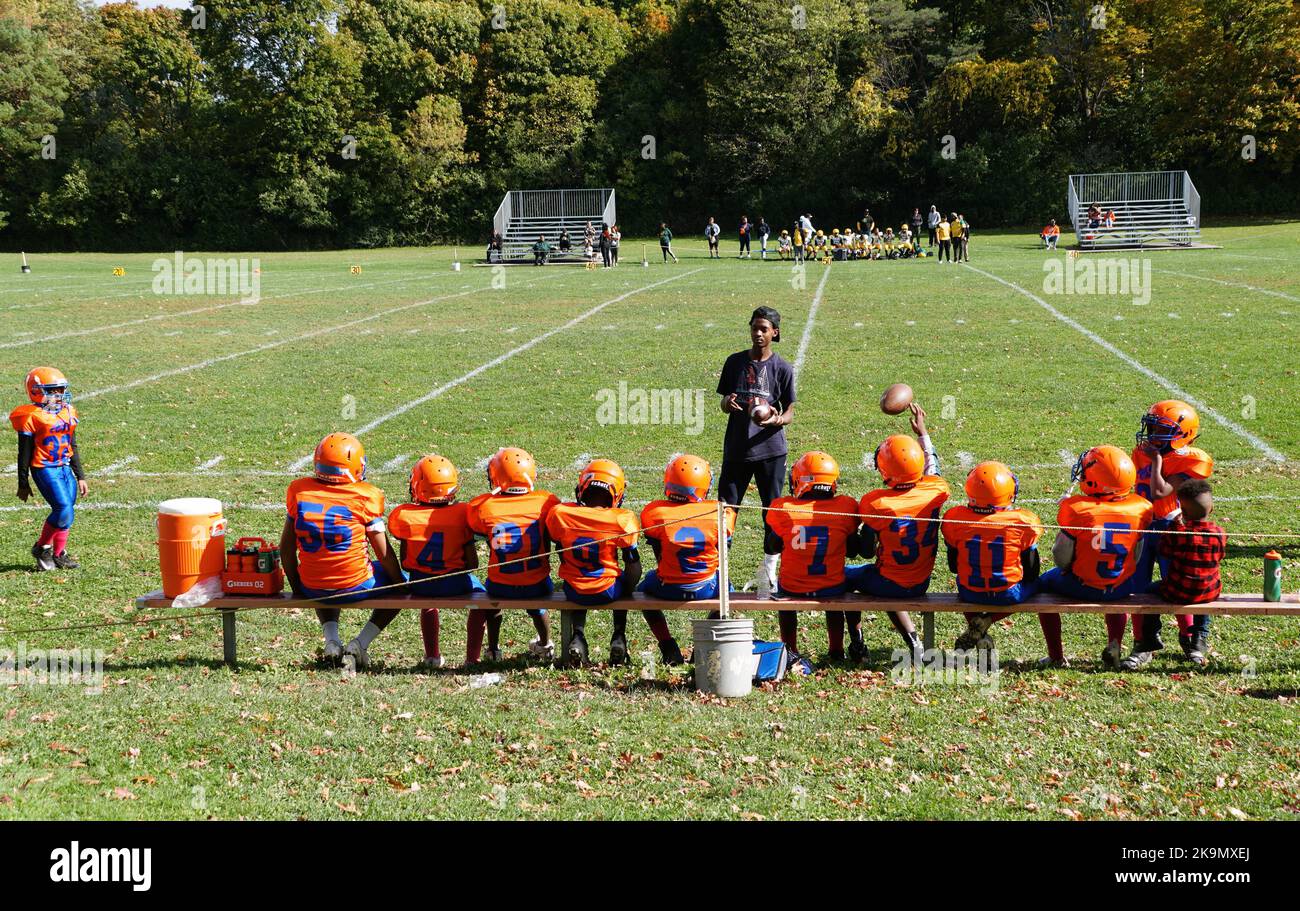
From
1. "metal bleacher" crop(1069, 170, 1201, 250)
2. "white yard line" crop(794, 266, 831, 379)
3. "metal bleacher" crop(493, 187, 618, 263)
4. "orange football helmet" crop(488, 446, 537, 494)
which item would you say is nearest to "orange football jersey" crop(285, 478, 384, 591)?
"orange football helmet" crop(488, 446, 537, 494)

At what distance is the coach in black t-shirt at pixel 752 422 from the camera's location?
8.47 m

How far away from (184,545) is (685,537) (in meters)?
2.98

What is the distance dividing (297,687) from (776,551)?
283 cm

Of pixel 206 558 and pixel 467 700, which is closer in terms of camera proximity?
pixel 467 700

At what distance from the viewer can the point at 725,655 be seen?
251 inches

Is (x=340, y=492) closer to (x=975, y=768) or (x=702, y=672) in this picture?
(x=702, y=672)

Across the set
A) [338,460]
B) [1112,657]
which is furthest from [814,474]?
[338,460]

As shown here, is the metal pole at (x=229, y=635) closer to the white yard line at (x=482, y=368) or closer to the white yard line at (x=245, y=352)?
the white yard line at (x=482, y=368)

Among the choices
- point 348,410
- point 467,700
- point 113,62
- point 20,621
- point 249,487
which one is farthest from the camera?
point 113,62

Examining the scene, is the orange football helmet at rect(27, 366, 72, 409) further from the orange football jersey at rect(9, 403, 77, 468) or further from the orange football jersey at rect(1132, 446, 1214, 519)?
the orange football jersey at rect(1132, 446, 1214, 519)

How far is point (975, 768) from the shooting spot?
5395mm

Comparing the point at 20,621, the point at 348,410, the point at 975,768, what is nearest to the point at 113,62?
the point at 348,410

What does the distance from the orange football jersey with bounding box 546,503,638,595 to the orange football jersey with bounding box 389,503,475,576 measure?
1.78 feet

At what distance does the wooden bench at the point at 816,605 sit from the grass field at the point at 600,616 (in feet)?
1.19
